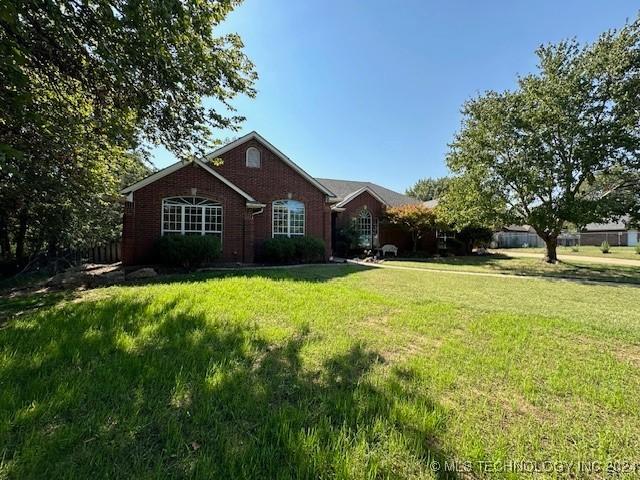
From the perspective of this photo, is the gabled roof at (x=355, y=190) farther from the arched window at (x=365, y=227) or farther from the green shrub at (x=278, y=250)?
the green shrub at (x=278, y=250)

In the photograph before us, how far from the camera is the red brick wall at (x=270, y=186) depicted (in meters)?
15.6

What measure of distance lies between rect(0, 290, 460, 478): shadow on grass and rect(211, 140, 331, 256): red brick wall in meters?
11.8

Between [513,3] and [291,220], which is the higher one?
[513,3]

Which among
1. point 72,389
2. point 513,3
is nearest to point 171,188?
point 72,389

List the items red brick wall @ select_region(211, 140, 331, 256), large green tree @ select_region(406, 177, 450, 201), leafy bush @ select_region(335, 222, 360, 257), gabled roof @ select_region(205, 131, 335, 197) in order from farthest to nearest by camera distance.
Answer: large green tree @ select_region(406, 177, 450, 201) < leafy bush @ select_region(335, 222, 360, 257) < red brick wall @ select_region(211, 140, 331, 256) < gabled roof @ select_region(205, 131, 335, 197)

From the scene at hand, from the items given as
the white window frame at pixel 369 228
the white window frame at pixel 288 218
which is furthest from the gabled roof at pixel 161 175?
the white window frame at pixel 369 228

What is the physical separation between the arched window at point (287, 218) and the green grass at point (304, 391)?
10475 millimetres

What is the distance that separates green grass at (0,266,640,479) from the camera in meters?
2.09

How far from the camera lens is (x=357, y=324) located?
5.19m

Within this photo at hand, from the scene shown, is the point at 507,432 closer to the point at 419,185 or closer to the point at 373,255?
the point at 373,255

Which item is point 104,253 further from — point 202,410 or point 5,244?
point 202,410

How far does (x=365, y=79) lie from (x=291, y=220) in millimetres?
7808

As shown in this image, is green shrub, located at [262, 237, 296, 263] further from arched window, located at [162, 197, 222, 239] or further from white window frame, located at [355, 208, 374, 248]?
white window frame, located at [355, 208, 374, 248]

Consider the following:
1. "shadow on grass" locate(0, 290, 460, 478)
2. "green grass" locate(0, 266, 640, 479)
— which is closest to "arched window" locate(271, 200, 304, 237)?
"green grass" locate(0, 266, 640, 479)
